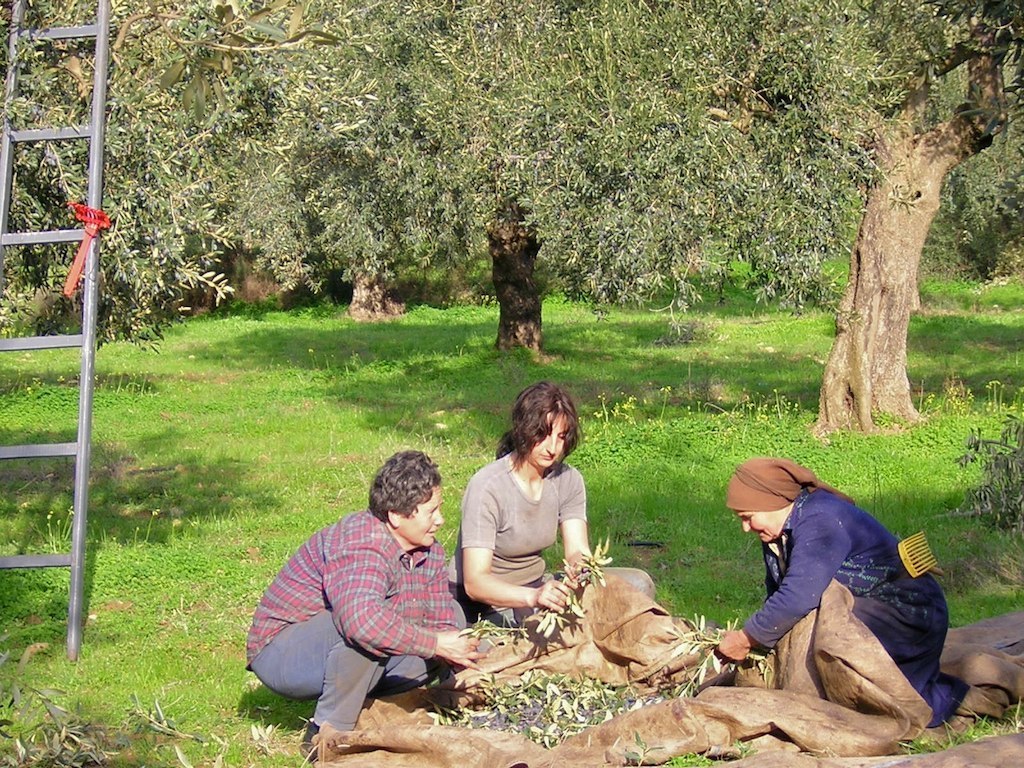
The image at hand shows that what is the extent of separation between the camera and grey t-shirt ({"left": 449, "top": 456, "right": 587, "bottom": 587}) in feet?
20.1

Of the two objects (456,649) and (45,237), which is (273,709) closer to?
(456,649)

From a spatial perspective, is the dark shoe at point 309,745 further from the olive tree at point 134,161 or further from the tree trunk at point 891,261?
the tree trunk at point 891,261

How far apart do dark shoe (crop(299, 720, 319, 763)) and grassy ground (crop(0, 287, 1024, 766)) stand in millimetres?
106

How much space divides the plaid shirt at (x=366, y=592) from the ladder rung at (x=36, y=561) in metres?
1.67

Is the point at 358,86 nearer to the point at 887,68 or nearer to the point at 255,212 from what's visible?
the point at 887,68

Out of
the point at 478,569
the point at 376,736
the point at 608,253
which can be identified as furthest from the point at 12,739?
the point at 608,253

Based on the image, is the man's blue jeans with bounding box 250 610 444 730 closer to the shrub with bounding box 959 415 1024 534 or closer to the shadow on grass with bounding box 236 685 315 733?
the shadow on grass with bounding box 236 685 315 733

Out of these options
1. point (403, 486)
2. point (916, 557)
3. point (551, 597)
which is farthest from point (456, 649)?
point (916, 557)

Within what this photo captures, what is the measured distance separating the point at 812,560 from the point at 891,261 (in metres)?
8.30

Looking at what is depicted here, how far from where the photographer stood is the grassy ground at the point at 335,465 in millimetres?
6949

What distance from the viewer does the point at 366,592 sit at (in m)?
5.32

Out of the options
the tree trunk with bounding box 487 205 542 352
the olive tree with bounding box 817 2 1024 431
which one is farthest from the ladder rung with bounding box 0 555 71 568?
the tree trunk with bounding box 487 205 542 352

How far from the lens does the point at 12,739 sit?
5.45 m

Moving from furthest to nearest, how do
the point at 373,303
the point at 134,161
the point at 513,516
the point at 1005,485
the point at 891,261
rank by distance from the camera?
1. the point at 373,303
2. the point at 891,261
3. the point at 1005,485
4. the point at 134,161
5. the point at 513,516
